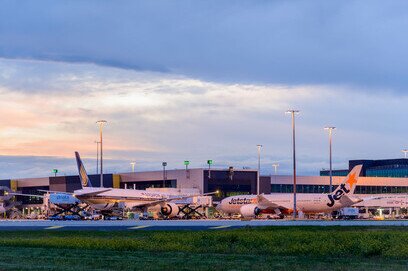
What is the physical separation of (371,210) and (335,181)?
20.6 m

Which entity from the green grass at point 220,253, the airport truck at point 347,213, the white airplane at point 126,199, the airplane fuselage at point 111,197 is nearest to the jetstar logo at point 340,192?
the airport truck at point 347,213

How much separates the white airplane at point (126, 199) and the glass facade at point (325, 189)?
5246 centimetres

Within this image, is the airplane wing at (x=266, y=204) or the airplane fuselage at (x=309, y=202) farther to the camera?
the airplane wing at (x=266, y=204)

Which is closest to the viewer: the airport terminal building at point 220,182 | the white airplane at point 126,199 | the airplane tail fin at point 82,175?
the white airplane at point 126,199

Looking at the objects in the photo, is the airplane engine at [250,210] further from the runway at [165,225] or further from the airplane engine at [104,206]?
the runway at [165,225]

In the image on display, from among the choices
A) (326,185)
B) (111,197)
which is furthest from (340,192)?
(326,185)

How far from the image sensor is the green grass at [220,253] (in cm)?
2908

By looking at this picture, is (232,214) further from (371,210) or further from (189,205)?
(371,210)

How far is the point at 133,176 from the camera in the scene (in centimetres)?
18200

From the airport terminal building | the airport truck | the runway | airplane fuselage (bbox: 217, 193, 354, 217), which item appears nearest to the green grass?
the runway

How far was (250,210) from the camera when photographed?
→ 12594cm

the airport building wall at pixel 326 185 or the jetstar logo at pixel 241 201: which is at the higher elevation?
the airport building wall at pixel 326 185

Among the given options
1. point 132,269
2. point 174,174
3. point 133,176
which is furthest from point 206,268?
point 133,176

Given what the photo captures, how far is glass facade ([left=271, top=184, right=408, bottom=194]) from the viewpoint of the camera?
184m
